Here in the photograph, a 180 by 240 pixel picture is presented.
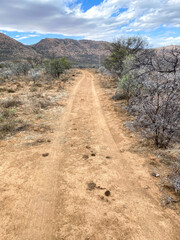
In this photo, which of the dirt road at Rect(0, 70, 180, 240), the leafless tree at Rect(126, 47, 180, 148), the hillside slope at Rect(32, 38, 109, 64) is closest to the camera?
the dirt road at Rect(0, 70, 180, 240)

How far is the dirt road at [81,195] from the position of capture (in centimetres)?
266

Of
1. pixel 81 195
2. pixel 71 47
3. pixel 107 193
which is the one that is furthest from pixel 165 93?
pixel 71 47

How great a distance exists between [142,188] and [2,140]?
5144mm

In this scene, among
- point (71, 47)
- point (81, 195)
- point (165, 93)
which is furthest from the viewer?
point (71, 47)

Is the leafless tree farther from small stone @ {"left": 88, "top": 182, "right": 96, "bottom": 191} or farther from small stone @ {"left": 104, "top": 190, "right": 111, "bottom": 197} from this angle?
small stone @ {"left": 88, "top": 182, "right": 96, "bottom": 191}

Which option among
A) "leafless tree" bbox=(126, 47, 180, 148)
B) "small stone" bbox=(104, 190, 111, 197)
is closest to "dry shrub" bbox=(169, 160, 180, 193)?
"leafless tree" bbox=(126, 47, 180, 148)

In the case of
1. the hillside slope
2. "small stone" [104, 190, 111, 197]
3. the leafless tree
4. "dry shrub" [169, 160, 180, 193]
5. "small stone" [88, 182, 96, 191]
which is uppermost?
the hillside slope

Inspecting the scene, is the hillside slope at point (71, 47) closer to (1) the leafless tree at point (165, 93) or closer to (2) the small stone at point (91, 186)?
(1) the leafless tree at point (165, 93)

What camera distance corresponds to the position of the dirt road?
8.73 feet

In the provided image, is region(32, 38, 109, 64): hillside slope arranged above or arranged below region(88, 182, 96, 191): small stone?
above

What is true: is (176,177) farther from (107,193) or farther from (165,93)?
(165,93)

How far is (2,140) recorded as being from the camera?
18.5 ft

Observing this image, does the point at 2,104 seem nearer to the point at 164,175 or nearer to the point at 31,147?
the point at 31,147

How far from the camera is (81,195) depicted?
339 cm
